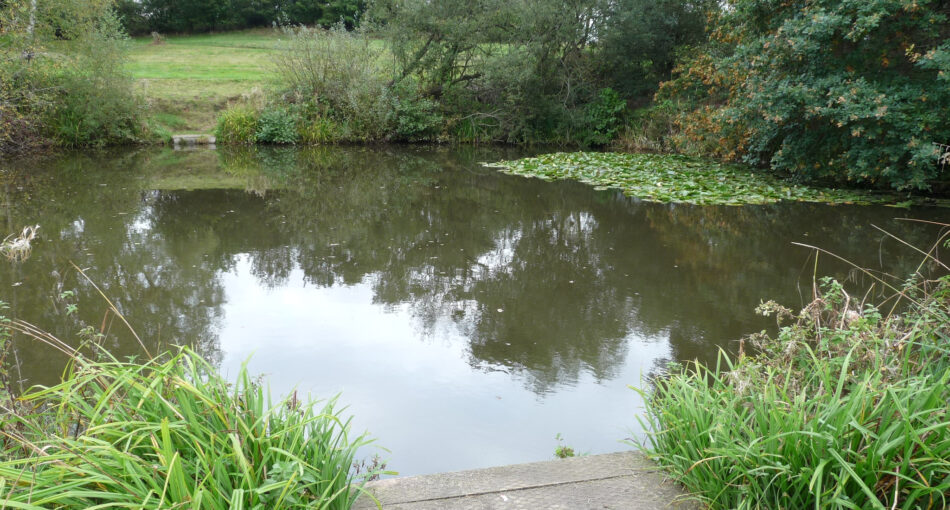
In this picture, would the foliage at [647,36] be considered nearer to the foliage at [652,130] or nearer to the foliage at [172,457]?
the foliage at [652,130]

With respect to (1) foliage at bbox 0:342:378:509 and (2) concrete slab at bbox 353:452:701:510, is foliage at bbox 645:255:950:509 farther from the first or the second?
(1) foliage at bbox 0:342:378:509

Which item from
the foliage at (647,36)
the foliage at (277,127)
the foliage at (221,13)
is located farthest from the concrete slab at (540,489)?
the foliage at (221,13)

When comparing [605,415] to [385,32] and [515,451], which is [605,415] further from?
[385,32]

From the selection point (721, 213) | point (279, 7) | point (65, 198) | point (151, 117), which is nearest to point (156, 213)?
point (65, 198)

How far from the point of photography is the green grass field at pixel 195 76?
19.2m

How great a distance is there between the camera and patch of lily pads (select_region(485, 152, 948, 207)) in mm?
10070

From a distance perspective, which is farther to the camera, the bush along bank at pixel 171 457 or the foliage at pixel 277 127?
the foliage at pixel 277 127

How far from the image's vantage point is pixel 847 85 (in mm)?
9203

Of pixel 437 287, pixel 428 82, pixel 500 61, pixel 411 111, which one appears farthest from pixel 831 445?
pixel 428 82

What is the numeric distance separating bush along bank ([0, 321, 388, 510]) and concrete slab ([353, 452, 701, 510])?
0.18 meters

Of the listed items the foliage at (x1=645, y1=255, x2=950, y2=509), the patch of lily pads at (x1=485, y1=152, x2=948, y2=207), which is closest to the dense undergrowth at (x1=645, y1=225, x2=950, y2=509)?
the foliage at (x1=645, y1=255, x2=950, y2=509)

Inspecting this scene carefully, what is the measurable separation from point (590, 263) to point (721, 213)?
137 inches

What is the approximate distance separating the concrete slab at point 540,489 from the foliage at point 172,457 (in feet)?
0.60

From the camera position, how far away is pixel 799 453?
2178mm
